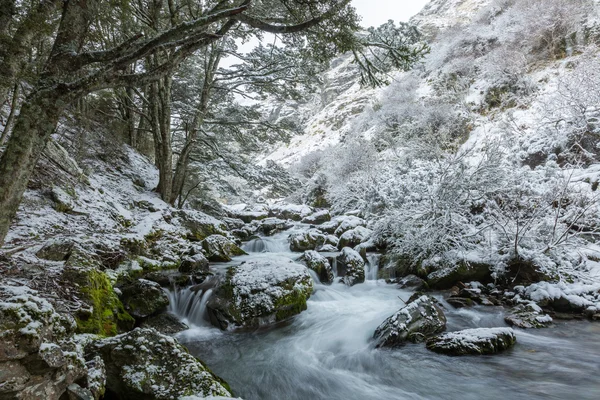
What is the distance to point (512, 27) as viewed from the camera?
65.6 feet

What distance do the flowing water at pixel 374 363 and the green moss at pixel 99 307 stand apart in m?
1.20

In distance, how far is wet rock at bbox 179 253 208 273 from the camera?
23.3 ft

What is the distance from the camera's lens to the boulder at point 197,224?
9.52 metres

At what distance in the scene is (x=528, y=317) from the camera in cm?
581

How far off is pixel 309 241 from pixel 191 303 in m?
6.70

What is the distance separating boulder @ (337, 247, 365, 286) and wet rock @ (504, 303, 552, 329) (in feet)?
11.7

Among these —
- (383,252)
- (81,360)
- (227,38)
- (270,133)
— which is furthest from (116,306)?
(227,38)

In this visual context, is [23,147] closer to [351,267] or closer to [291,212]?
[351,267]

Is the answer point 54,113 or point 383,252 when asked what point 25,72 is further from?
point 383,252

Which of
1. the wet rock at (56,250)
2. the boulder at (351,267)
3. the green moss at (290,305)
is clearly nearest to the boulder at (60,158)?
the wet rock at (56,250)

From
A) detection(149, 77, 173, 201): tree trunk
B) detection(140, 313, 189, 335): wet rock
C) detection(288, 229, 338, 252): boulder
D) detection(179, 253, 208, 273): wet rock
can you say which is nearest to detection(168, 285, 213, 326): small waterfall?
detection(140, 313, 189, 335): wet rock

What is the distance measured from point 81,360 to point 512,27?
2747 cm

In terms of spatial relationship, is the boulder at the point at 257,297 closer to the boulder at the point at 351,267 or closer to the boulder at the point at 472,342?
the boulder at the point at 351,267

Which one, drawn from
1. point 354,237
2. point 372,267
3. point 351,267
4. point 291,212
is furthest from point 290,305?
point 291,212
